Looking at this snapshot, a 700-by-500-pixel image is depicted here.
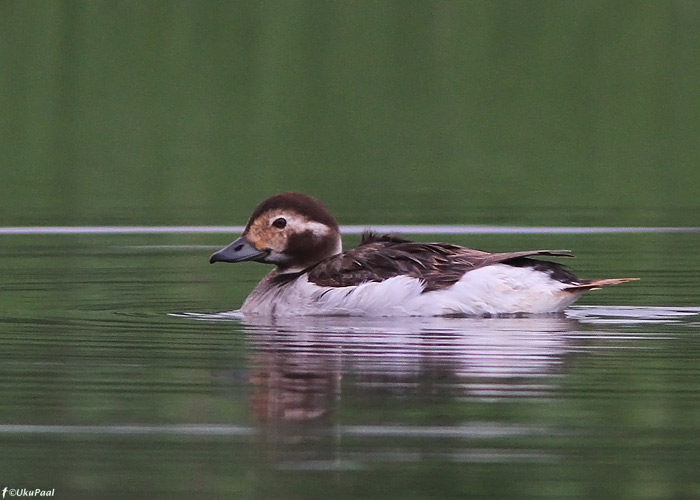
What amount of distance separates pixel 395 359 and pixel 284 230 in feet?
9.38

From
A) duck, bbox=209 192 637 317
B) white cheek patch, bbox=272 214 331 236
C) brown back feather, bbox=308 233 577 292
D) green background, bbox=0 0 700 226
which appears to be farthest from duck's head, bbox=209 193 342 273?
green background, bbox=0 0 700 226

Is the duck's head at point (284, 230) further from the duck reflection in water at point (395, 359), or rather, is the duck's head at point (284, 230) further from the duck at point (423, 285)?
the duck reflection in water at point (395, 359)

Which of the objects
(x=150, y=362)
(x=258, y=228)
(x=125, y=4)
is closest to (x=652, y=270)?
(x=258, y=228)

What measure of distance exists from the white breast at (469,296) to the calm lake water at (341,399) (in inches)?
5.5

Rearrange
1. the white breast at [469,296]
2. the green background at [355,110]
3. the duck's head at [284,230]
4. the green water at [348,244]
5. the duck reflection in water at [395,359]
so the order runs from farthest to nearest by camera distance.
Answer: the green background at [355,110]
the duck's head at [284,230]
the white breast at [469,296]
the duck reflection in water at [395,359]
the green water at [348,244]

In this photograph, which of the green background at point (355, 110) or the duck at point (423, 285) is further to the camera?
the green background at point (355, 110)

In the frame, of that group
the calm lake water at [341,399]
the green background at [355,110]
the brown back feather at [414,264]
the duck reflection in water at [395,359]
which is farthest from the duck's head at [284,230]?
the green background at [355,110]

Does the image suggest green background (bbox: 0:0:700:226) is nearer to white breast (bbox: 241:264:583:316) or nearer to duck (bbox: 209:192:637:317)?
duck (bbox: 209:192:637:317)

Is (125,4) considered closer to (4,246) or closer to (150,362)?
(4,246)

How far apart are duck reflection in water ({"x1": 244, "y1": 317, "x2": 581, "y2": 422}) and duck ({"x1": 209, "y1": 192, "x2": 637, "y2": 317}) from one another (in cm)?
12

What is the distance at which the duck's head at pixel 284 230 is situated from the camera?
38.9 feet

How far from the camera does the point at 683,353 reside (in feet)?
30.7

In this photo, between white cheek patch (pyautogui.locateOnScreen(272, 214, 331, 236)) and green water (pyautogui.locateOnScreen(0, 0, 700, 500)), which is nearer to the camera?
green water (pyautogui.locateOnScreen(0, 0, 700, 500))

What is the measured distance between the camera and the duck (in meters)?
11.0
